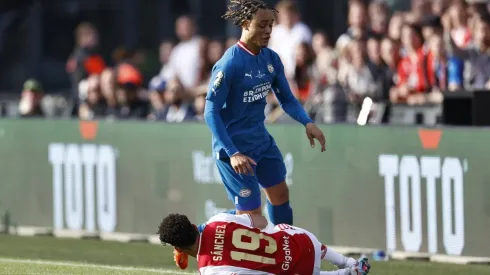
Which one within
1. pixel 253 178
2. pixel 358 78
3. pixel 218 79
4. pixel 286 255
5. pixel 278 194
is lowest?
pixel 286 255

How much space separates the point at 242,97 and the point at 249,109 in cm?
13


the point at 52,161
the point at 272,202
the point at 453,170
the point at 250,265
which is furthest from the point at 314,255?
the point at 52,161

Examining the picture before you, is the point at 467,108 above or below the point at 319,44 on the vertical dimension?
below

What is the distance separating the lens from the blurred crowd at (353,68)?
48.0ft

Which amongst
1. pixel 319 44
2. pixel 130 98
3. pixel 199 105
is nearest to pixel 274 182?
pixel 199 105

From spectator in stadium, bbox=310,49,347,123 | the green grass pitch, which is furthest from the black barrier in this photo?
spectator in stadium, bbox=310,49,347,123

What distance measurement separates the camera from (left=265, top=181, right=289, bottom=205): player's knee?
34.5 feet

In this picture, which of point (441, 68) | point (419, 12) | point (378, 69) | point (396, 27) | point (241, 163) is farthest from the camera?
point (419, 12)

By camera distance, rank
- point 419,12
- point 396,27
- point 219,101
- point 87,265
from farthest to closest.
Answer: point 419,12 → point 396,27 → point 87,265 → point 219,101

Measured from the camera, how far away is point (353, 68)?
15445mm

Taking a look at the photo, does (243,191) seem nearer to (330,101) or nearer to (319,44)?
(330,101)

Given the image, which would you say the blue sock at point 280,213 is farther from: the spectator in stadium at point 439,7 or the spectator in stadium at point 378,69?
the spectator in stadium at point 439,7

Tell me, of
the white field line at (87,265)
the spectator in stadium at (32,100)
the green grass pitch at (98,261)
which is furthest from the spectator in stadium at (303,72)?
the white field line at (87,265)

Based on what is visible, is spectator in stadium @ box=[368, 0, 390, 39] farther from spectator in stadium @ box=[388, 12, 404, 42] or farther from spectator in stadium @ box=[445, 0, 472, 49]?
spectator in stadium @ box=[445, 0, 472, 49]
